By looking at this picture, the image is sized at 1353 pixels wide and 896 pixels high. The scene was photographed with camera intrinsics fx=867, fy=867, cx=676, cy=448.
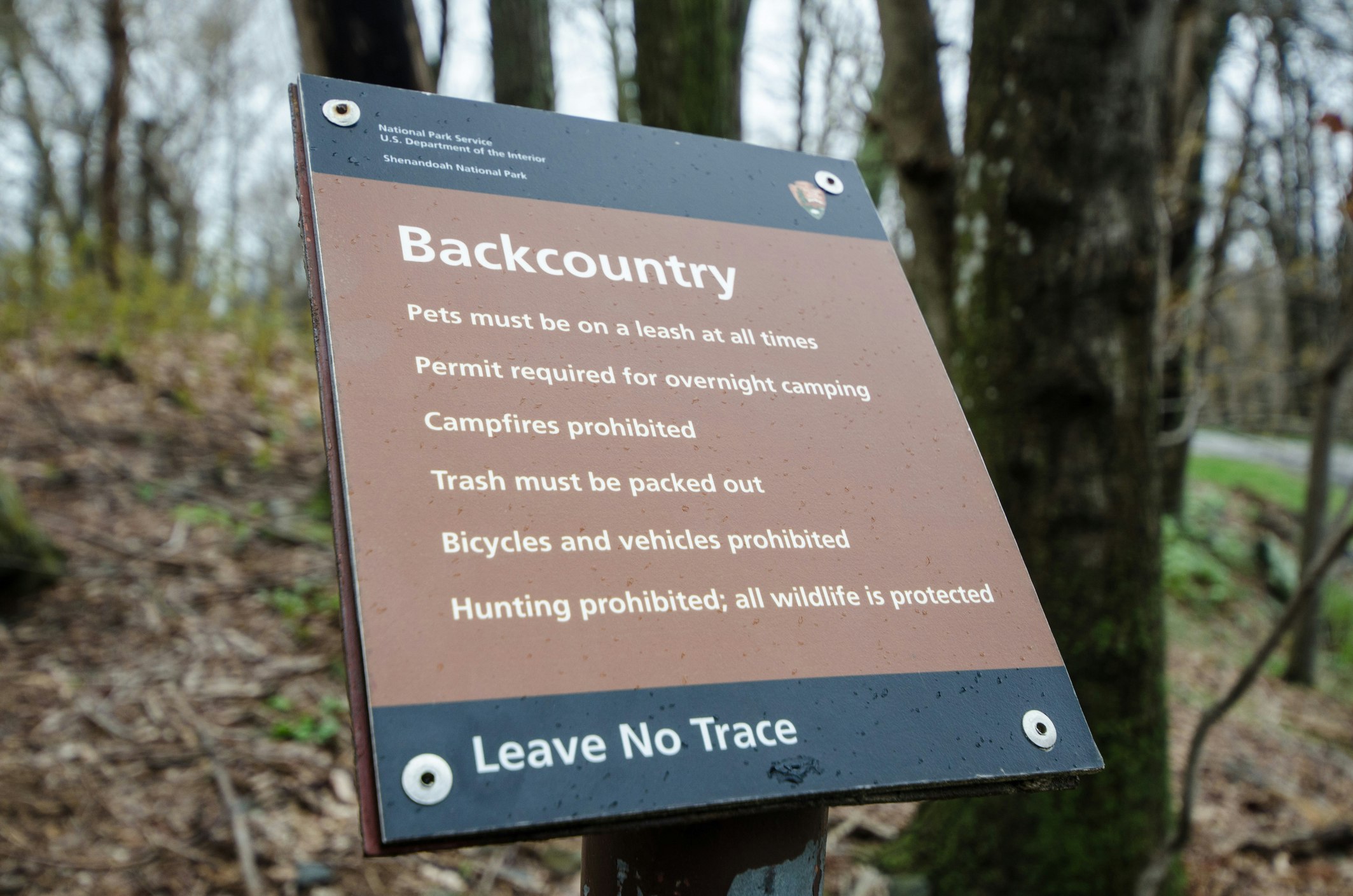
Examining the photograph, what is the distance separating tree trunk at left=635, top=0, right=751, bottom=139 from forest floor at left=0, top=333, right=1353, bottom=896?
2.88 m

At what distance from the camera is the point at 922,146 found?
11.4 ft

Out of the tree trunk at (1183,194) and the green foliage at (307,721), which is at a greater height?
the tree trunk at (1183,194)

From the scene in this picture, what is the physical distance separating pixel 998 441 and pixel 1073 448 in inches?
8.2

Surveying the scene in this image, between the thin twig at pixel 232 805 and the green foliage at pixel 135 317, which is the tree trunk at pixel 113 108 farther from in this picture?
the thin twig at pixel 232 805

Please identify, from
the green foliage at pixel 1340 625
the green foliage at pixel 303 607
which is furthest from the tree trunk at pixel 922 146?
the green foliage at pixel 1340 625

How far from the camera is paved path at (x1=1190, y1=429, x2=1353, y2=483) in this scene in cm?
1305

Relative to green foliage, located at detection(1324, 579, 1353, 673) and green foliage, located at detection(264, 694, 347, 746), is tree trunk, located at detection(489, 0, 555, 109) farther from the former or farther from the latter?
green foliage, located at detection(1324, 579, 1353, 673)

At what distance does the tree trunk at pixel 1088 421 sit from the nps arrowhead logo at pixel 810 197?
125 cm

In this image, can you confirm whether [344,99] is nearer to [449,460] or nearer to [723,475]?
[449,460]

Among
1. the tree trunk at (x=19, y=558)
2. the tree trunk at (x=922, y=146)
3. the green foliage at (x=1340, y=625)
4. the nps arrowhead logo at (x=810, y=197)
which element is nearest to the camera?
the nps arrowhead logo at (x=810, y=197)

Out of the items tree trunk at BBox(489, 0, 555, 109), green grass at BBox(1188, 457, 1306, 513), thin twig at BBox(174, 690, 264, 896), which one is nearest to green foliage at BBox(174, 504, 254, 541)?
thin twig at BBox(174, 690, 264, 896)

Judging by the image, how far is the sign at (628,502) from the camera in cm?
92

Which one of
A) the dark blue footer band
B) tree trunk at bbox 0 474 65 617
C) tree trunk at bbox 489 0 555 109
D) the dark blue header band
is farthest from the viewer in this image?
tree trunk at bbox 489 0 555 109

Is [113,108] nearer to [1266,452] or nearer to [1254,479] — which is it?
[1254,479]
